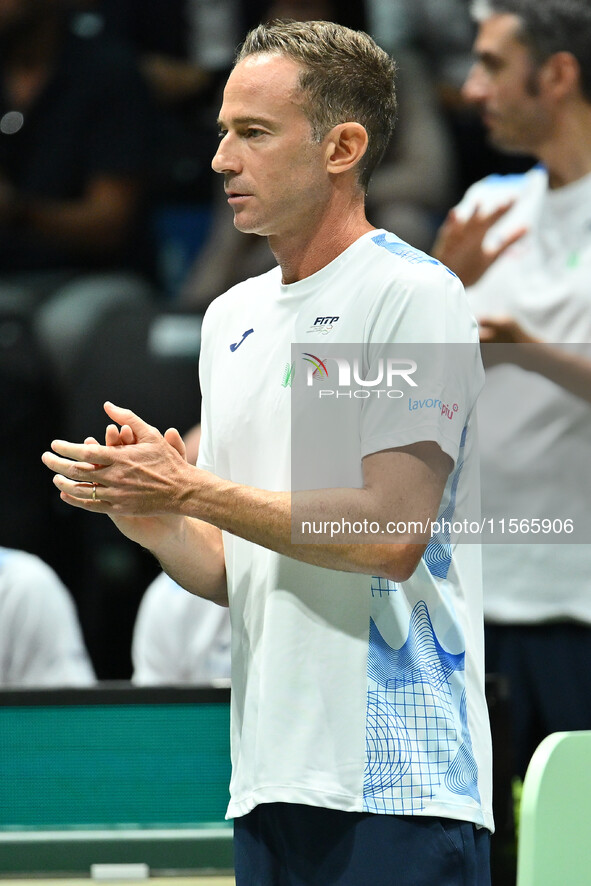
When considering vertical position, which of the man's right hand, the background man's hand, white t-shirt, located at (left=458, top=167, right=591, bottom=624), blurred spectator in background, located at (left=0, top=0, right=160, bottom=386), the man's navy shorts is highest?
blurred spectator in background, located at (left=0, top=0, right=160, bottom=386)

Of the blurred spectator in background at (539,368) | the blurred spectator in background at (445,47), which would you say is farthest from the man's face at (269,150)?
the blurred spectator in background at (445,47)

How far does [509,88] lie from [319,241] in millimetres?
1856

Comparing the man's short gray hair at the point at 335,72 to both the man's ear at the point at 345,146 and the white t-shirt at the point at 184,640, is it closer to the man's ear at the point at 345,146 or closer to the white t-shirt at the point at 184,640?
the man's ear at the point at 345,146

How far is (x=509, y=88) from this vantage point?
10.6ft

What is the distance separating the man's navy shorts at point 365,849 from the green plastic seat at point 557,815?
0.37 ft

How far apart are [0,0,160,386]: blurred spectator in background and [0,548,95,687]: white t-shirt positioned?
1.00 m

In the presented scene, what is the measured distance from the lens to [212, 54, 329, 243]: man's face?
155 cm

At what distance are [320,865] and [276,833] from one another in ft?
0.22

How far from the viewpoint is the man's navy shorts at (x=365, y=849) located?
142 centimetres

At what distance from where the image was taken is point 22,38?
3.89 m

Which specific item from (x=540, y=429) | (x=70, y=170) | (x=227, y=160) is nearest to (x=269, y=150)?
(x=227, y=160)

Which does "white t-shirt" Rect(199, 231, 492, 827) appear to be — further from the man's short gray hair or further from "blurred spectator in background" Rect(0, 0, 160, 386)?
"blurred spectator in background" Rect(0, 0, 160, 386)

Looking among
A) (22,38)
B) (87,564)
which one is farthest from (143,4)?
(87,564)

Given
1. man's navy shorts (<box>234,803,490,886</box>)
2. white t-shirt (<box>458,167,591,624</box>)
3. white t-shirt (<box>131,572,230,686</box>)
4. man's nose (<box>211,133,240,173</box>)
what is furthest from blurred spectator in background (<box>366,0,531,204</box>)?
man's navy shorts (<box>234,803,490,886</box>)
